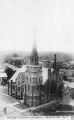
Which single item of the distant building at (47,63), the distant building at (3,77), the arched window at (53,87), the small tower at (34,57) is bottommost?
the arched window at (53,87)

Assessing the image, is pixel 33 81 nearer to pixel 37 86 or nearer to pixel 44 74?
pixel 37 86

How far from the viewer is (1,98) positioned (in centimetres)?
736

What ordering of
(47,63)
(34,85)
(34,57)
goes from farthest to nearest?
(47,63), (34,85), (34,57)

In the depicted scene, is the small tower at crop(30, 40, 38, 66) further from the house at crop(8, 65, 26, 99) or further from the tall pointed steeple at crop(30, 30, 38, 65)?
the house at crop(8, 65, 26, 99)

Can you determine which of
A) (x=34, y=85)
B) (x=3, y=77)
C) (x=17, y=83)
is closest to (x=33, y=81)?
(x=34, y=85)

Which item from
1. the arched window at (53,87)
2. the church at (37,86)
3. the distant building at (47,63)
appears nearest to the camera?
the church at (37,86)

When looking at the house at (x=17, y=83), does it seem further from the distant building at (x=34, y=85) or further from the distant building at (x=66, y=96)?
the distant building at (x=66, y=96)

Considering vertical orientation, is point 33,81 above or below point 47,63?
below

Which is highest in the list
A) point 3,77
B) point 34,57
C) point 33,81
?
point 34,57

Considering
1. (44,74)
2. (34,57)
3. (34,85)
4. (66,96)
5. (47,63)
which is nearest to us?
(34,57)

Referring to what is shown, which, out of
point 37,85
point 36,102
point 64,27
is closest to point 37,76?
point 37,85

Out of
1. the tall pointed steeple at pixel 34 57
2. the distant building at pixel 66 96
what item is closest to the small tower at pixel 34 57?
the tall pointed steeple at pixel 34 57

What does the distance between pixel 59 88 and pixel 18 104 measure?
165cm

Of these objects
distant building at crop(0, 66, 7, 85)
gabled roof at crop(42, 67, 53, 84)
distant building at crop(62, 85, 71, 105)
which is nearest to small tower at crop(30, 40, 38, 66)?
gabled roof at crop(42, 67, 53, 84)
